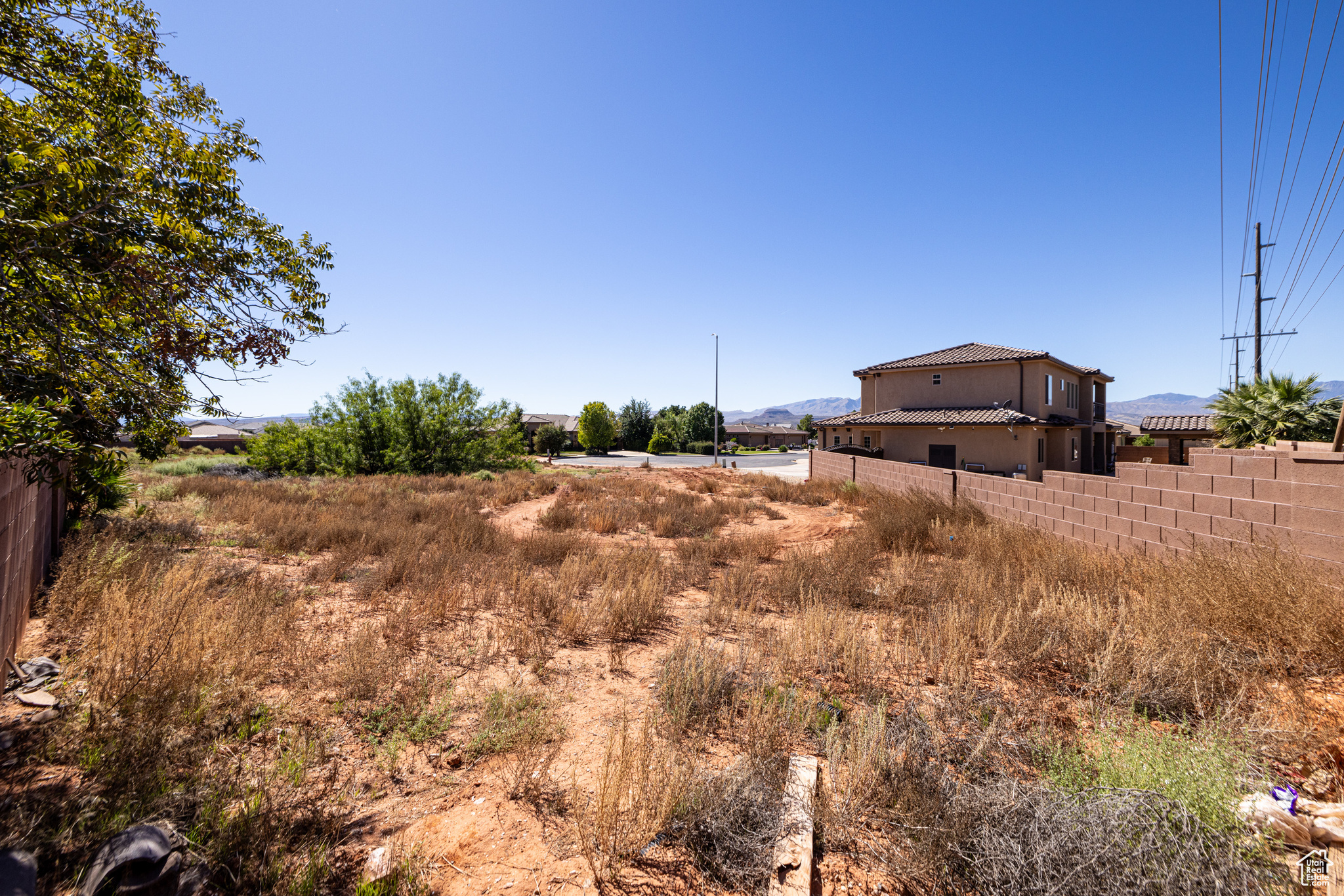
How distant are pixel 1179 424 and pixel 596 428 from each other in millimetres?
50780

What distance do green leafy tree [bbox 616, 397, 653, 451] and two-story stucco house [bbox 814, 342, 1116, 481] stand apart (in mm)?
42409

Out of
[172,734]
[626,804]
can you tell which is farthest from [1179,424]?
[172,734]

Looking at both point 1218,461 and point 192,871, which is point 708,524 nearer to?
point 1218,461

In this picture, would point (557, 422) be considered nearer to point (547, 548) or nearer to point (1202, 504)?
point (547, 548)

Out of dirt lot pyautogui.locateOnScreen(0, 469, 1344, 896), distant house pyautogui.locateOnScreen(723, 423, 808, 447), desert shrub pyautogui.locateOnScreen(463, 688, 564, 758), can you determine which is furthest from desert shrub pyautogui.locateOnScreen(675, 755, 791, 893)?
distant house pyautogui.locateOnScreen(723, 423, 808, 447)

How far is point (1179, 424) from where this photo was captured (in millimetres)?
24828

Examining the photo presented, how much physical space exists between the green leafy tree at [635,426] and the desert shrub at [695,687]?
6299cm

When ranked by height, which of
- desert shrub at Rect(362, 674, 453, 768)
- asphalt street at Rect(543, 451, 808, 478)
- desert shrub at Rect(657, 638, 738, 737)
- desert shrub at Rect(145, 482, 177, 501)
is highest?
desert shrub at Rect(145, 482, 177, 501)

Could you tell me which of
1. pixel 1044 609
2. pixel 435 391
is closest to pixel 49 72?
pixel 1044 609

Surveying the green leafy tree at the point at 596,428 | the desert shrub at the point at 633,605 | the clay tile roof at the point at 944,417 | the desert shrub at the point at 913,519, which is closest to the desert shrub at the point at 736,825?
the desert shrub at the point at 633,605

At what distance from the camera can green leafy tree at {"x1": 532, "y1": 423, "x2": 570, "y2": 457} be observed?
190 feet

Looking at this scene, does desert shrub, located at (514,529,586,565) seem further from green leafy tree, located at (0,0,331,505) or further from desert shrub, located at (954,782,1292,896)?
desert shrub, located at (954,782,1292,896)

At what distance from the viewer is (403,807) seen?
2969mm

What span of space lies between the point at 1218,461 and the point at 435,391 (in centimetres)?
2699
